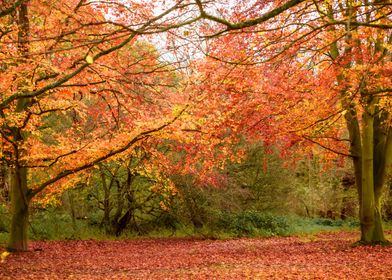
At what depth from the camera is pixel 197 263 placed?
1127 cm

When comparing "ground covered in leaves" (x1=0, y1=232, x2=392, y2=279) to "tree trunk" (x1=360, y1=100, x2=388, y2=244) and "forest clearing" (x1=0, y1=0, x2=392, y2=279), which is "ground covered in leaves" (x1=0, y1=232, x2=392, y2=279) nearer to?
"forest clearing" (x1=0, y1=0, x2=392, y2=279)

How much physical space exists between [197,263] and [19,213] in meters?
6.03

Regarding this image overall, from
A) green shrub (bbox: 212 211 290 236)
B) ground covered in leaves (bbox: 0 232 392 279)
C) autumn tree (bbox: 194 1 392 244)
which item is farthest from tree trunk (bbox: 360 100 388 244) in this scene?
green shrub (bbox: 212 211 290 236)

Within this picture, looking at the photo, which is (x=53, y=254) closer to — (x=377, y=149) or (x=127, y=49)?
Result: (x=127, y=49)

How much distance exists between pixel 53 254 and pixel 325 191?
1831 centimetres

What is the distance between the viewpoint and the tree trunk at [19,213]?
1380cm

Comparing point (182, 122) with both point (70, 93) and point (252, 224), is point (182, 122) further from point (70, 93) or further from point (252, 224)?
point (252, 224)

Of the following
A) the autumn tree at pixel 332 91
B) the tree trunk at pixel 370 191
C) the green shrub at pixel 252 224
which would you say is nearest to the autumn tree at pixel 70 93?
the autumn tree at pixel 332 91

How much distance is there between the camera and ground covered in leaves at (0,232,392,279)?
872 centimetres

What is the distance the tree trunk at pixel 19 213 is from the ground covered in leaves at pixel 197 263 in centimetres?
59

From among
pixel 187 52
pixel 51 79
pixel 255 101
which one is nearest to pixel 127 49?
pixel 51 79

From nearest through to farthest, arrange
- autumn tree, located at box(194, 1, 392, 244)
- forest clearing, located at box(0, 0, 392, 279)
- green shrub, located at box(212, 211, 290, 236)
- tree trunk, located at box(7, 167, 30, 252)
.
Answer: forest clearing, located at box(0, 0, 392, 279) < autumn tree, located at box(194, 1, 392, 244) < tree trunk, located at box(7, 167, 30, 252) < green shrub, located at box(212, 211, 290, 236)

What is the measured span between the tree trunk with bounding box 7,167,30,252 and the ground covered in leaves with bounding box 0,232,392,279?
1.92 ft

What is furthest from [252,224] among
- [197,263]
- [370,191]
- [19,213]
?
[19,213]
